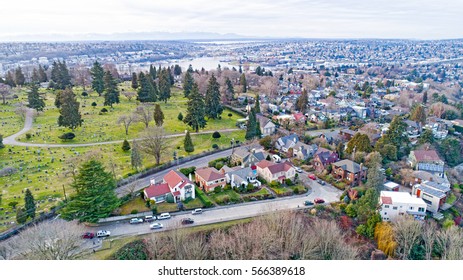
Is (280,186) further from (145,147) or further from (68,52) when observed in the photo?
(68,52)

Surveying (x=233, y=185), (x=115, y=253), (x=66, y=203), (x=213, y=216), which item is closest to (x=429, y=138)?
(x=233, y=185)

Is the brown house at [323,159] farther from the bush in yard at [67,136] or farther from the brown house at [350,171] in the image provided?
the bush in yard at [67,136]

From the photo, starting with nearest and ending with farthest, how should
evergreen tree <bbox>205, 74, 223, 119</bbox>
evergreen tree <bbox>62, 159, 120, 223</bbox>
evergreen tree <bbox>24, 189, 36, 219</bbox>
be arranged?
1. evergreen tree <bbox>62, 159, 120, 223</bbox>
2. evergreen tree <bbox>24, 189, 36, 219</bbox>
3. evergreen tree <bbox>205, 74, 223, 119</bbox>

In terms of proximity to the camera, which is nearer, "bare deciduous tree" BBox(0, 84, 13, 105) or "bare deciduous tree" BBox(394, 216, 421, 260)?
"bare deciduous tree" BBox(394, 216, 421, 260)

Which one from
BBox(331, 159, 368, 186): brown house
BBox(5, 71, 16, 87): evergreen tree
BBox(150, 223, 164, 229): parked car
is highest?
BBox(5, 71, 16, 87): evergreen tree

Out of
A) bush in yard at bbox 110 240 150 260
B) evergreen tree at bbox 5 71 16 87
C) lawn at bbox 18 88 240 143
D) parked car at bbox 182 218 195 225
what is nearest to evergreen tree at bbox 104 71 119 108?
lawn at bbox 18 88 240 143

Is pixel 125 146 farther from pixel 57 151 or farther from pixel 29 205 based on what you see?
pixel 29 205

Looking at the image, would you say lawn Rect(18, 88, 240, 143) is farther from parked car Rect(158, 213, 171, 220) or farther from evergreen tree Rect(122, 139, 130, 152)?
parked car Rect(158, 213, 171, 220)
